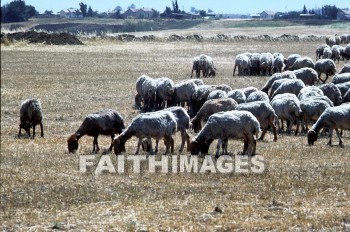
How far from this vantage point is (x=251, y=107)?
19672mm

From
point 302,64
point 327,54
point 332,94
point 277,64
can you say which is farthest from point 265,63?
point 332,94

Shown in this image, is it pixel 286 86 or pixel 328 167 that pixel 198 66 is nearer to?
pixel 286 86

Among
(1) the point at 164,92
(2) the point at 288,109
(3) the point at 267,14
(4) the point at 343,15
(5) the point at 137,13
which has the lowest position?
(1) the point at 164,92

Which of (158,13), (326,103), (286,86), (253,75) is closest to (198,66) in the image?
(253,75)

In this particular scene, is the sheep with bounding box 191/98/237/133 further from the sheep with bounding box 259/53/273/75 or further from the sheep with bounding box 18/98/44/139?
the sheep with bounding box 259/53/273/75

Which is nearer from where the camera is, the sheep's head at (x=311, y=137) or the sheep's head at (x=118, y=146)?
the sheep's head at (x=118, y=146)

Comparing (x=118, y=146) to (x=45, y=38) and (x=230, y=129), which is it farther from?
(x=45, y=38)

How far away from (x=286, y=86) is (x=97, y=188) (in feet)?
46.7

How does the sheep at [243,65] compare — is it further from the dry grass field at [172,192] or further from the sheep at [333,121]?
the sheep at [333,121]

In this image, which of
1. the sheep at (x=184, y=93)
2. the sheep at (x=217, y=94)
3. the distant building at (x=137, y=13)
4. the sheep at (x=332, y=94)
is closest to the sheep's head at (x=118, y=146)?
the sheep at (x=217, y=94)

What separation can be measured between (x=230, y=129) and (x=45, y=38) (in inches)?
2465

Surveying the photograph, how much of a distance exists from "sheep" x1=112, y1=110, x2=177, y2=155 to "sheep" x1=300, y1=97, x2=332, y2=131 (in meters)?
5.66

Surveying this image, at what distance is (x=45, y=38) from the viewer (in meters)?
76.4

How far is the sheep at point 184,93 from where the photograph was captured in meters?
26.7
